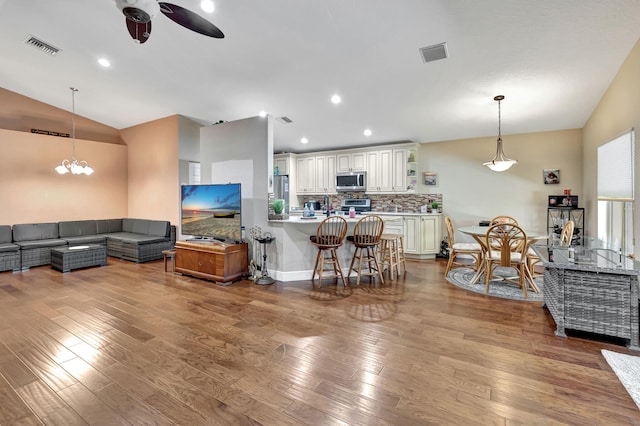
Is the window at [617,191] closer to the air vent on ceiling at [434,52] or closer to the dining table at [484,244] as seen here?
the dining table at [484,244]

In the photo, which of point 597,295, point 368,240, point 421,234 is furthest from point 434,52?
point 421,234

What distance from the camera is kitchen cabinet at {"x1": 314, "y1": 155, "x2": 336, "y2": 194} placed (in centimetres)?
742

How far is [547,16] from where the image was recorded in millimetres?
2779

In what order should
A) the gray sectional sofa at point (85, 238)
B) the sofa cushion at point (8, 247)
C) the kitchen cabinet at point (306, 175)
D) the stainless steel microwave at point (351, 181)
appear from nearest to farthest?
1. the sofa cushion at point (8, 247)
2. the gray sectional sofa at point (85, 238)
3. the stainless steel microwave at point (351, 181)
4. the kitchen cabinet at point (306, 175)

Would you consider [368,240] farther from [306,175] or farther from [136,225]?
[136,225]

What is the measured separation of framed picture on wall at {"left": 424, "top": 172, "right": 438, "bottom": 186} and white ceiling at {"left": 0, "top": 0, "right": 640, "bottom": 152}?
808 mm

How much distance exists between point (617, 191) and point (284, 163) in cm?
646

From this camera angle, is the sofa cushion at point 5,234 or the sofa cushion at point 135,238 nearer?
the sofa cushion at point 5,234

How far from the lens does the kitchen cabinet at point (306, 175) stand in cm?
774

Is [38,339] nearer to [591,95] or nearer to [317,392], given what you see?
[317,392]

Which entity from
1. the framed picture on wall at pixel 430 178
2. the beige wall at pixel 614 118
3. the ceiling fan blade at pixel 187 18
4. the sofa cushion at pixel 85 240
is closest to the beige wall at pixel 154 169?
the sofa cushion at pixel 85 240

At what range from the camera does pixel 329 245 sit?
13.5ft

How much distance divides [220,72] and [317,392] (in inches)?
171

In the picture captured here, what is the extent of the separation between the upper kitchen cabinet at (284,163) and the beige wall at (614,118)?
6029 mm
